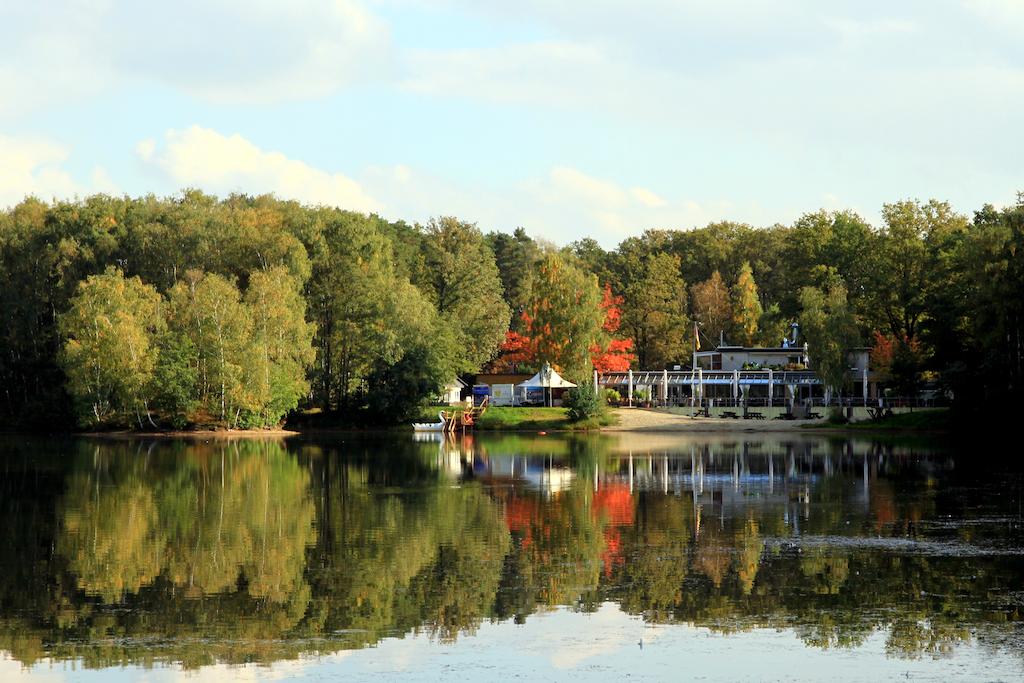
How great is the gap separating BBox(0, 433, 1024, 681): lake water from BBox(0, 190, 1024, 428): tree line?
109ft

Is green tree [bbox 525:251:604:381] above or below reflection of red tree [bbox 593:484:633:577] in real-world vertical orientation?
above

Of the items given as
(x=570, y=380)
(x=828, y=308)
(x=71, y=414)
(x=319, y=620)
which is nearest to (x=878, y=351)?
(x=828, y=308)

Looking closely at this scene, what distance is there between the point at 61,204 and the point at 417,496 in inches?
2403

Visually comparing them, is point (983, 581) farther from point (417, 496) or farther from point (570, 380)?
point (570, 380)

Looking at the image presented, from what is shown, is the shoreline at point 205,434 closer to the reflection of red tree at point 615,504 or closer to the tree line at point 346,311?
the tree line at point 346,311

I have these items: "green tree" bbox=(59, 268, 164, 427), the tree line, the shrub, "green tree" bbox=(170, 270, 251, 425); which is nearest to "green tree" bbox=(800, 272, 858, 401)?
the tree line

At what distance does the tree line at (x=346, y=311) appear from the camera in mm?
77000

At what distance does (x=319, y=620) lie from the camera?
19109 millimetres

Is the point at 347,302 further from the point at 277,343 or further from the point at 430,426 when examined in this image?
the point at 430,426

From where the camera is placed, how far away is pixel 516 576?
22.9m

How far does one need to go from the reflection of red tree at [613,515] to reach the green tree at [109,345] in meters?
45.0

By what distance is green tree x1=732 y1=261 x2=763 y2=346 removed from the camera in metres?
109

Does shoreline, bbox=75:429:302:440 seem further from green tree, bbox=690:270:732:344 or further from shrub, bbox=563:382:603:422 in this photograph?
green tree, bbox=690:270:732:344

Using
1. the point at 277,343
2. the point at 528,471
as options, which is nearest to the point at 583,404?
the point at 277,343
